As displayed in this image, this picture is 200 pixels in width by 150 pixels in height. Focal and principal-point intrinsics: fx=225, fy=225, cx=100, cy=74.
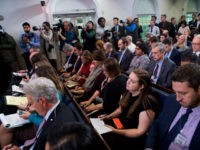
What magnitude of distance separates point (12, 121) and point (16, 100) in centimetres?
56

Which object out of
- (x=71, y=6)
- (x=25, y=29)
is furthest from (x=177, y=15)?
(x=25, y=29)

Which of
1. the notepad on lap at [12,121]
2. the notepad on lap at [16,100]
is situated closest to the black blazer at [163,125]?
the notepad on lap at [12,121]

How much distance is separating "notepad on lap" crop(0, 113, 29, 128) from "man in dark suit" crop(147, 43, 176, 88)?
6.45 feet

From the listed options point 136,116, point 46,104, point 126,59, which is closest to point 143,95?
point 136,116

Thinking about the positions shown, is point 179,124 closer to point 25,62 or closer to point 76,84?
point 76,84

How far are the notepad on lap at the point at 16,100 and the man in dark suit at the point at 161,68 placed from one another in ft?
6.08

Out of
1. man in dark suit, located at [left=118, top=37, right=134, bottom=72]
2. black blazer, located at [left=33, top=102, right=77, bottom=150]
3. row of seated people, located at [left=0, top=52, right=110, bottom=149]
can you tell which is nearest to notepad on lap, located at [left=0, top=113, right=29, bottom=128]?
row of seated people, located at [left=0, top=52, right=110, bottom=149]

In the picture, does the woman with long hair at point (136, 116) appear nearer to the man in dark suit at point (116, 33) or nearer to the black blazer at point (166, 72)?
the black blazer at point (166, 72)

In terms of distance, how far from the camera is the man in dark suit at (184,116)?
145 cm

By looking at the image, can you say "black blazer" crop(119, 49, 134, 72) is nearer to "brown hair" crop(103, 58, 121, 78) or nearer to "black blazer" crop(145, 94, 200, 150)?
"brown hair" crop(103, 58, 121, 78)

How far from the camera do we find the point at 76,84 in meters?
3.63

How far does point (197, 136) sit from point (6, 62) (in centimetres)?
544

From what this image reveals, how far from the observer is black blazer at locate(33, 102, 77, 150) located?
5.10 ft

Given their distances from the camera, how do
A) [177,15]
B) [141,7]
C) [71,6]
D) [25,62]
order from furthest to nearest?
[177,15]
[141,7]
[71,6]
[25,62]
